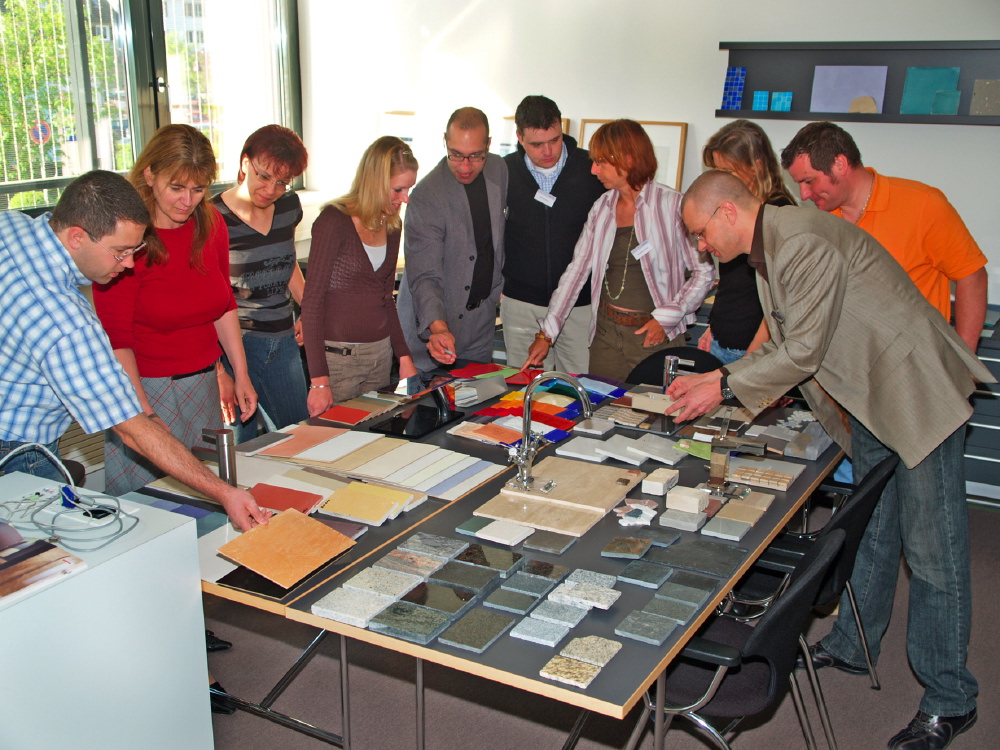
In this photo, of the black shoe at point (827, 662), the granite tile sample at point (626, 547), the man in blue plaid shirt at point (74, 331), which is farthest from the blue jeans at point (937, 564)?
the man in blue plaid shirt at point (74, 331)

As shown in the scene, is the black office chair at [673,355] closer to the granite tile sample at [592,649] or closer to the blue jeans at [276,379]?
the blue jeans at [276,379]

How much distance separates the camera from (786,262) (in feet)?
8.01

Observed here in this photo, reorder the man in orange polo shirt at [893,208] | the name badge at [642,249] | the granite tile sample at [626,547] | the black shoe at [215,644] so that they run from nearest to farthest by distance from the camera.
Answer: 1. the granite tile sample at [626,547]
2. the man in orange polo shirt at [893,208]
3. the black shoe at [215,644]
4. the name badge at [642,249]

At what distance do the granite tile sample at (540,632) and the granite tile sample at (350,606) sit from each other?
0.29 metres

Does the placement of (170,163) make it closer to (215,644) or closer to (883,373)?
(215,644)

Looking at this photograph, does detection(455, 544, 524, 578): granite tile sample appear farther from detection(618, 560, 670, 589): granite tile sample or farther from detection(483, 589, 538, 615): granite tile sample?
detection(618, 560, 670, 589): granite tile sample

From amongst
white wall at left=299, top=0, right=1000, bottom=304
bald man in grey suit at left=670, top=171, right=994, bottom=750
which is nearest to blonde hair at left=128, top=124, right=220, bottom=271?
bald man in grey suit at left=670, top=171, right=994, bottom=750

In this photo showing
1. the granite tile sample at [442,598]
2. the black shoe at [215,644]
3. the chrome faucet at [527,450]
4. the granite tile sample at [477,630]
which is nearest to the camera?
the granite tile sample at [477,630]

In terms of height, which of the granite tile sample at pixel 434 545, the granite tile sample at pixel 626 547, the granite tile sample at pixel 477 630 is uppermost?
the granite tile sample at pixel 626 547


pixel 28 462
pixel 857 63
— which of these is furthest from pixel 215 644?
pixel 857 63

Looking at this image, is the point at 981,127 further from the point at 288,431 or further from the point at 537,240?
the point at 288,431

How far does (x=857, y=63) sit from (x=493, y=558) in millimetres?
3666

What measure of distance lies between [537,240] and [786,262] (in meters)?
1.58

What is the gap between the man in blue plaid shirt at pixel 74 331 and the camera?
191 cm
